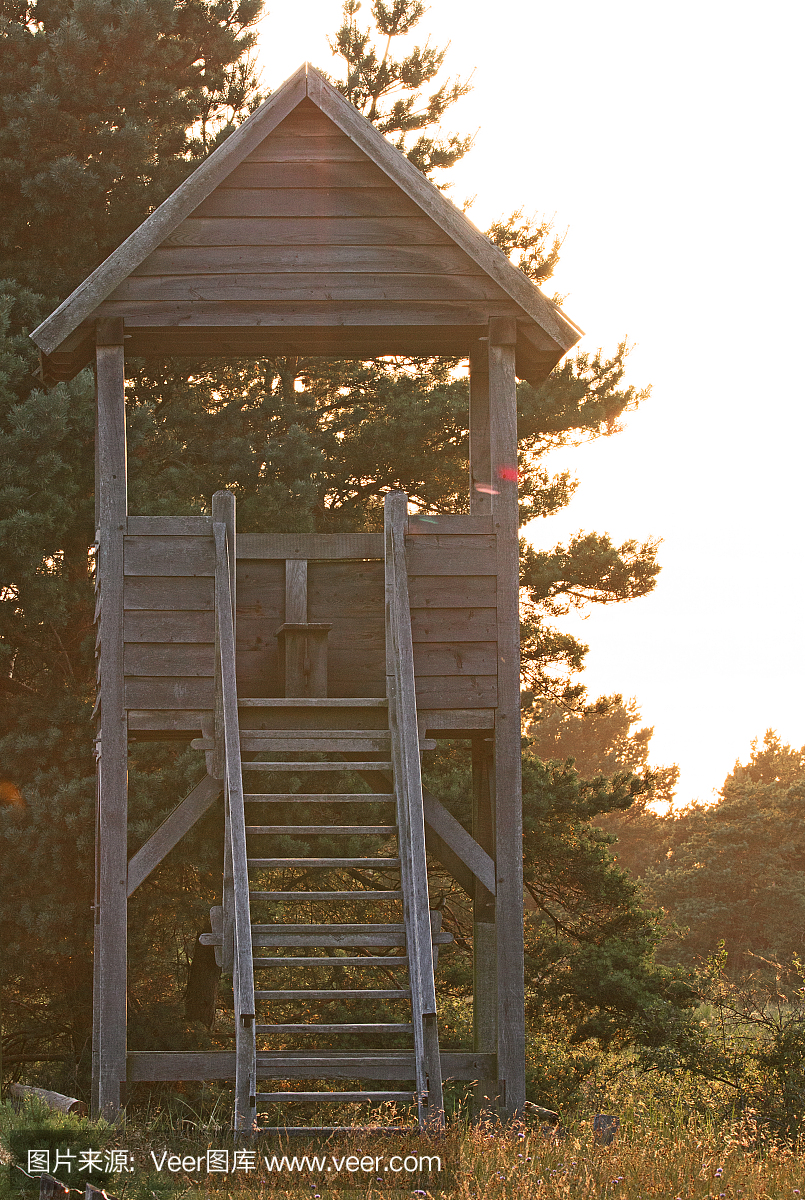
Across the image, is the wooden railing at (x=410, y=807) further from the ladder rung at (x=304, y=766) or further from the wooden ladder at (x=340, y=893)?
the ladder rung at (x=304, y=766)

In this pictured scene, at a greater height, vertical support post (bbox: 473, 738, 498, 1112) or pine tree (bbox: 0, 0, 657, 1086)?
pine tree (bbox: 0, 0, 657, 1086)

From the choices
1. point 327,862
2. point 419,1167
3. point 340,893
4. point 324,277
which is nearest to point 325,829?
point 327,862

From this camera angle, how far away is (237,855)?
25.1 feet

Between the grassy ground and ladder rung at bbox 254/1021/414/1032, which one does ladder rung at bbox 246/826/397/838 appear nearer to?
ladder rung at bbox 254/1021/414/1032

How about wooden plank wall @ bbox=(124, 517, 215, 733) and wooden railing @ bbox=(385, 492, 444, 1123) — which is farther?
wooden plank wall @ bbox=(124, 517, 215, 733)

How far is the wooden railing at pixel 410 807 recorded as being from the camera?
7020mm

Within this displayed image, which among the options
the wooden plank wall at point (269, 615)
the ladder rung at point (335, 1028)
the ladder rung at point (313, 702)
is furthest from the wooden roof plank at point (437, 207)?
the ladder rung at point (335, 1028)

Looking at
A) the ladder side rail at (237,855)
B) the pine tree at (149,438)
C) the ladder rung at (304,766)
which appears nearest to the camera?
the ladder side rail at (237,855)

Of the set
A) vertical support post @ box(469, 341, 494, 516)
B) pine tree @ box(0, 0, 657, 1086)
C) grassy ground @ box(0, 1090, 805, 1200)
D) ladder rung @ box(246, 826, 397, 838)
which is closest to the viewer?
grassy ground @ box(0, 1090, 805, 1200)

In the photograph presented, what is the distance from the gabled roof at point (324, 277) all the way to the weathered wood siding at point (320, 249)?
0.02 m

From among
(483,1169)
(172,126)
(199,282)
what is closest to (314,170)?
(199,282)

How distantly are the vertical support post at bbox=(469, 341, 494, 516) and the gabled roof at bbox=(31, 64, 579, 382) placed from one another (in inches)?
28.1

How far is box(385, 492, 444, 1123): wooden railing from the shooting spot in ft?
23.0

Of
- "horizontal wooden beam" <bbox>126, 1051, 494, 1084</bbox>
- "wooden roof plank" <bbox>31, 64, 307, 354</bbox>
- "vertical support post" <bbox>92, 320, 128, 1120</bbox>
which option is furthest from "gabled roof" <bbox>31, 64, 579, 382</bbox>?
"horizontal wooden beam" <bbox>126, 1051, 494, 1084</bbox>
